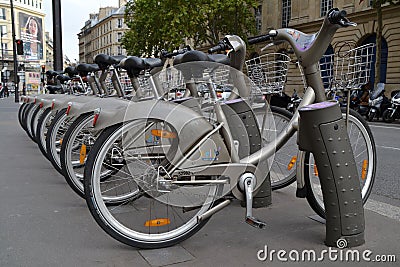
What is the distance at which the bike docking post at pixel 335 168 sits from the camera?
2803mm

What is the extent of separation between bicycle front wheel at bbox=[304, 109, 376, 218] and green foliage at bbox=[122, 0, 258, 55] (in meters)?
22.5

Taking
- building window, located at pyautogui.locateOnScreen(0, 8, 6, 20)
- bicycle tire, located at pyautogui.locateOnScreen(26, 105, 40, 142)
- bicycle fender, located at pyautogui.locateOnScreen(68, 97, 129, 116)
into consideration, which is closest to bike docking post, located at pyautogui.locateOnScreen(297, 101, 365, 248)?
bicycle fender, located at pyautogui.locateOnScreen(68, 97, 129, 116)

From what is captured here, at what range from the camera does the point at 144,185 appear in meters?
3.00

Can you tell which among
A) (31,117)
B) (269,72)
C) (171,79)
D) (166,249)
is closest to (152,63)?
(171,79)

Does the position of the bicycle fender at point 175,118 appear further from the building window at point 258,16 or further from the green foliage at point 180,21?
the building window at point 258,16

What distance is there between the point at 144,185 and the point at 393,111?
13.8 meters

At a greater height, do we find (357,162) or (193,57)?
(193,57)

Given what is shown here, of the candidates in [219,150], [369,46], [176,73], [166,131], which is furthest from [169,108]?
[369,46]

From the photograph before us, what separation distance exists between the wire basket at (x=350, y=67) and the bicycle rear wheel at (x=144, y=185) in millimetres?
1207

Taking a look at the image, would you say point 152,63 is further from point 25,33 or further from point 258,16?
point 25,33

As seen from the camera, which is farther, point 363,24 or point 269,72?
→ point 363,24

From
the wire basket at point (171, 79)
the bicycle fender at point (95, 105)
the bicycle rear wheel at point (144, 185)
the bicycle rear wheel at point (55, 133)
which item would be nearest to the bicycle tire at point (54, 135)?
the bicycle rear wheel at point (55, 133)

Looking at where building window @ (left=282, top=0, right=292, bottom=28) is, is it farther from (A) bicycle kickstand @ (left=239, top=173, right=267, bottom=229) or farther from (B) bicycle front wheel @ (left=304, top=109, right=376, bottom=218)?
(A) bicycle kickstand @ (left=239, top=173, right=267, bottom=229)

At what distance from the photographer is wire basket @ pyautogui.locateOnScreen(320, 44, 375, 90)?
3.12 meters
